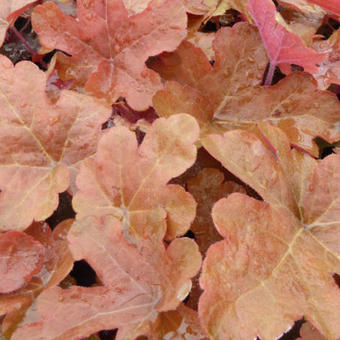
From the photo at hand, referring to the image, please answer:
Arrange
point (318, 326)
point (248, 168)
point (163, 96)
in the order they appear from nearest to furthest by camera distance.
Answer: point (318, 326)
point (248, 168)
point (163, 96)

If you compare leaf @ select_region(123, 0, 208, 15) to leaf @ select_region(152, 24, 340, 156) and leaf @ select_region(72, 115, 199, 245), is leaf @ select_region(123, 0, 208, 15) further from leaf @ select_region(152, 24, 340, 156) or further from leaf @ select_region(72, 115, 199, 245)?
leaf @ select_region(72, 115, 199, 245)

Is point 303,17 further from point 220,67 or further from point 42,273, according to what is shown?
point 42,273

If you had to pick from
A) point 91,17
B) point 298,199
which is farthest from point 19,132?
point 298,199

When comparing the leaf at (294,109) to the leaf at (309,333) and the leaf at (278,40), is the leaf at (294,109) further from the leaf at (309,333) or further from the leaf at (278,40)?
the leaf at (309,333)

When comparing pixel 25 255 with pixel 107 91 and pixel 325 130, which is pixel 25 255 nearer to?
pixel 107 91

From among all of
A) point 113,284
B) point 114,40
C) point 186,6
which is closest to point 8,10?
point 114,40

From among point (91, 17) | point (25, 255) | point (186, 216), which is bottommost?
point (25, 255)

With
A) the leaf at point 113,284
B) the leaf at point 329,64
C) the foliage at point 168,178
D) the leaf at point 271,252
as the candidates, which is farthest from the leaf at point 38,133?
the leaf at point 329,64
